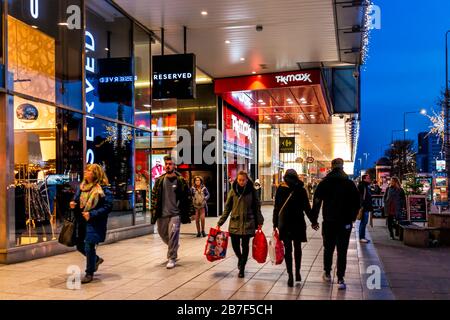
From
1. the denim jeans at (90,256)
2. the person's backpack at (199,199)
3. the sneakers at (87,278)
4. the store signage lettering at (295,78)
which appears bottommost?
the sneakers at (87,278)

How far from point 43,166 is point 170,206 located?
3.22 m

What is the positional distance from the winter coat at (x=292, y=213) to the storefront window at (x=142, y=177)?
7.00 m

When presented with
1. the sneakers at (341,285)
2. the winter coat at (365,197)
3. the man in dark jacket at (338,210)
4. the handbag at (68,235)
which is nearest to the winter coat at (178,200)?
the handbag at (68,235)

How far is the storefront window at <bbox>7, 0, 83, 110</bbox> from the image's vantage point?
9125 mm

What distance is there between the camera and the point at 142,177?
14.0 metres

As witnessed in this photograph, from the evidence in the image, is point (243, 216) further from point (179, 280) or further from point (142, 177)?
point (142, 177)

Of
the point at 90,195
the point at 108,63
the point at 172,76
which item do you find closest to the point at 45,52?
the point at 108,63

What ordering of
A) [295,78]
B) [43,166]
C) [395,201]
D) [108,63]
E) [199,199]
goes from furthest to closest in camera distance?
[295,78], [199,199], [395,201], [108,63], [43,166]

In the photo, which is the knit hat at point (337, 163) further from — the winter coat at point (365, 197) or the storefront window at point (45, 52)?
the storefront window at point (45, 52)

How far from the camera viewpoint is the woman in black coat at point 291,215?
22.8 ft

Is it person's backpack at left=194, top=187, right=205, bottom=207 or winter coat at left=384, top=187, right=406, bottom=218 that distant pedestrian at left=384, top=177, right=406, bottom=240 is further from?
person's backpack at left=194, top=187, right=205, bottom=207
